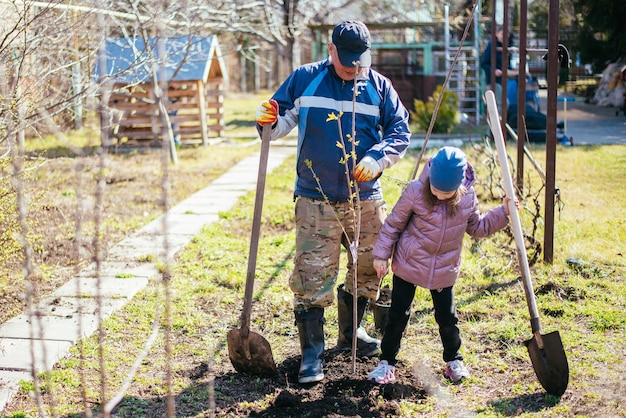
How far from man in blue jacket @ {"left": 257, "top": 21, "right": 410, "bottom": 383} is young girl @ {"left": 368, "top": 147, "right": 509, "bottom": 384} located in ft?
0.70

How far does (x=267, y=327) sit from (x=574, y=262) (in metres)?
2.36

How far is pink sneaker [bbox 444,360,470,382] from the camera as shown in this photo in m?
3.66

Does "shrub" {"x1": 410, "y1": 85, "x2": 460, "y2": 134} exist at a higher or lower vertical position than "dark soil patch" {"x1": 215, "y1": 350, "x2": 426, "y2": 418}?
higher

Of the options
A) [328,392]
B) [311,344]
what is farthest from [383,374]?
[311,344]

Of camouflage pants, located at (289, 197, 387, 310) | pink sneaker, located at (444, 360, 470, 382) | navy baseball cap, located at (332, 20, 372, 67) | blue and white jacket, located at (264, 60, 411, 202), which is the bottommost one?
pink sneaker, located at (444, 360, 470, 382)

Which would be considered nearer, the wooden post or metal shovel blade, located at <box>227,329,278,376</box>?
metal shovel blade, located at <box>227,329,278,376</box>

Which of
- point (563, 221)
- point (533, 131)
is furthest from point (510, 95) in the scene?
point (563, 221)

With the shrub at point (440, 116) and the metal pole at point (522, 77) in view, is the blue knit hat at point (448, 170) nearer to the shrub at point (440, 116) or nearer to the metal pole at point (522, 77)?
the metal pole at point (522, 77)

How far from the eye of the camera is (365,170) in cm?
352

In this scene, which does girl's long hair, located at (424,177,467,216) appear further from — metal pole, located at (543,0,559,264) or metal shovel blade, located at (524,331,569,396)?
metal pole, located at (543,0,559,264)

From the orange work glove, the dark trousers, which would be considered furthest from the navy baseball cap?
the dark trousers

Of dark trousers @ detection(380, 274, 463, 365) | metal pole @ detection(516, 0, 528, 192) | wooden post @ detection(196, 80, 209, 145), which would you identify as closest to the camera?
dark trousers @ detection(380, 274, 463, 365)

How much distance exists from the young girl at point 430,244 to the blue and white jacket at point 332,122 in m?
0.33

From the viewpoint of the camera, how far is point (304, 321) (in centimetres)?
378
